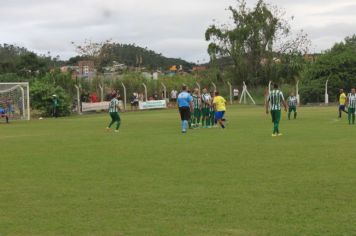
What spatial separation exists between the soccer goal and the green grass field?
825 inches

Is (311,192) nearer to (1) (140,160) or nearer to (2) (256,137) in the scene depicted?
(1) (140,160)

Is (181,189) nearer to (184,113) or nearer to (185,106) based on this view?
(184,113)

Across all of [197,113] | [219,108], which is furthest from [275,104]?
[197,113]

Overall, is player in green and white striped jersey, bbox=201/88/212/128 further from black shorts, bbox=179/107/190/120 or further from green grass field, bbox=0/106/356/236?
green grass field, bbox=0/106/356/236

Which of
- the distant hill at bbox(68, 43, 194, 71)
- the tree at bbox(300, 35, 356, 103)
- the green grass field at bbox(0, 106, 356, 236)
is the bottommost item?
the green grass field at bbox(0, 106, 356, 236)

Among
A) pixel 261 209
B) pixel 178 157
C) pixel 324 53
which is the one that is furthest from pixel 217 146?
pixel 324 53

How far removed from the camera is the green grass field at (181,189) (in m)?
6.88

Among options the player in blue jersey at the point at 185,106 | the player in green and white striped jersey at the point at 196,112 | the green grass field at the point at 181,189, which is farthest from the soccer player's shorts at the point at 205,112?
the green grass field at the point at 181,189

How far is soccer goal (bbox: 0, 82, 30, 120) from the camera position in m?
36.4

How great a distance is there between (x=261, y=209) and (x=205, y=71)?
58243mm

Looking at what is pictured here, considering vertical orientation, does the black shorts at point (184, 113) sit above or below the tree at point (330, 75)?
below

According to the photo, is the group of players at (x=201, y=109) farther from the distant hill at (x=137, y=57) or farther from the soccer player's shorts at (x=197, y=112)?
the distant hill at (x=137, y=57)

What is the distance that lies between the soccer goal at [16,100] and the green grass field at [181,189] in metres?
21.0

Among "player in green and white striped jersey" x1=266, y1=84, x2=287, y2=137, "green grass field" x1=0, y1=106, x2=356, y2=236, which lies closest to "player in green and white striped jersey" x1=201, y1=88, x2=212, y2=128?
"player in green and white striped jersey" x1=266, y1=84, x2=287, y2=137
